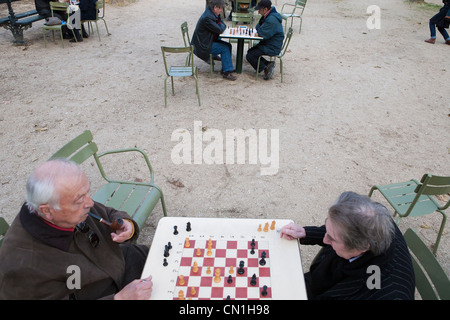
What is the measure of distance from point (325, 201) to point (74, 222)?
2.88 meters

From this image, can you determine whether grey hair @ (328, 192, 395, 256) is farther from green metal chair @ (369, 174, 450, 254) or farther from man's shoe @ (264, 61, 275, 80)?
man's shoe @ (264, 61, 275, 80)

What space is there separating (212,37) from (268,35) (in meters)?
1.15

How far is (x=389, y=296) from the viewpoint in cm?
162

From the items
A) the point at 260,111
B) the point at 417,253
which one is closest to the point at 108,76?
the point at 260,111

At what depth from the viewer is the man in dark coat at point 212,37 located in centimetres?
615

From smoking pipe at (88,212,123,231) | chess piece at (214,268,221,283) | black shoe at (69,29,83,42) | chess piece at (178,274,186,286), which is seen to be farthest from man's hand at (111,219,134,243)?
black shoe at (69,29,83,42)

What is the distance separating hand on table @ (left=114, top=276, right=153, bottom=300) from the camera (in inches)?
66.1

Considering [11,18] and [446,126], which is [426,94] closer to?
[446,126]

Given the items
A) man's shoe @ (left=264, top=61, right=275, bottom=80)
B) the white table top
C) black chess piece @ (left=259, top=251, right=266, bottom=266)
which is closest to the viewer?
black chess piece @ (left=259, top=251, right=266, bottom=266)

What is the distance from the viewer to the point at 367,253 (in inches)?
68.6

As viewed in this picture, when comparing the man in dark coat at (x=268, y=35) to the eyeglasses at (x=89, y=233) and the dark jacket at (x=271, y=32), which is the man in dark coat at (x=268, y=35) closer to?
the dark jacket at (x=271, y=32)

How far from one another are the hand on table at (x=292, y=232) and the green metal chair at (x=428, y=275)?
699 millimetres

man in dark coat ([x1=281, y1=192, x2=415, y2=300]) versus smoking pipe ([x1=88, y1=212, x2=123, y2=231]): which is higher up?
man in dark coat ([x1=281, y1=192, x2=415, y2=300])

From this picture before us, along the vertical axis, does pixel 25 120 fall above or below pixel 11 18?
below
